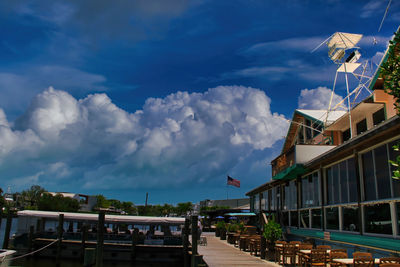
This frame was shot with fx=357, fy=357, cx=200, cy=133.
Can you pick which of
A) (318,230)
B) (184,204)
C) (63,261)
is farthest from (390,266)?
(184,204)

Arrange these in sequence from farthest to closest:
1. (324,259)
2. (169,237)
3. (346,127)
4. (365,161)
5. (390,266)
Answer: (169,237), (346,127), (365,161), (324,259), (390,266)

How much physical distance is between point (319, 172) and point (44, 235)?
1006 inches

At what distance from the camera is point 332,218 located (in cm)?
1920

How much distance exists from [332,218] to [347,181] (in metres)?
2.82

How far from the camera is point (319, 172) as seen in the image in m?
21.1

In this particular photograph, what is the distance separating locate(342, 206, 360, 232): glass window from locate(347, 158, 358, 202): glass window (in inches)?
20.2

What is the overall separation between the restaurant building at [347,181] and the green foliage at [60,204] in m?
84.2

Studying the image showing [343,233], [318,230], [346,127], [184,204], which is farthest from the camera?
[184,204]

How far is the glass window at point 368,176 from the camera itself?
14953mm

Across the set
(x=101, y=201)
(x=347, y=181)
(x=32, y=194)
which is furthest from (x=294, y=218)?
(x=32, y=194)

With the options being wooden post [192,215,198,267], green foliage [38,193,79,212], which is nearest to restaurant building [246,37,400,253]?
wooden post [192,215,198,267]

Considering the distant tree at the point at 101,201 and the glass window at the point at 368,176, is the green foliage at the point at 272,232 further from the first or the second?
the distant tree at the point at 101,201

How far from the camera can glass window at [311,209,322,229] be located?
21047 millimetres

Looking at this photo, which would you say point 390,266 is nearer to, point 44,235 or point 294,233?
point 294,233
